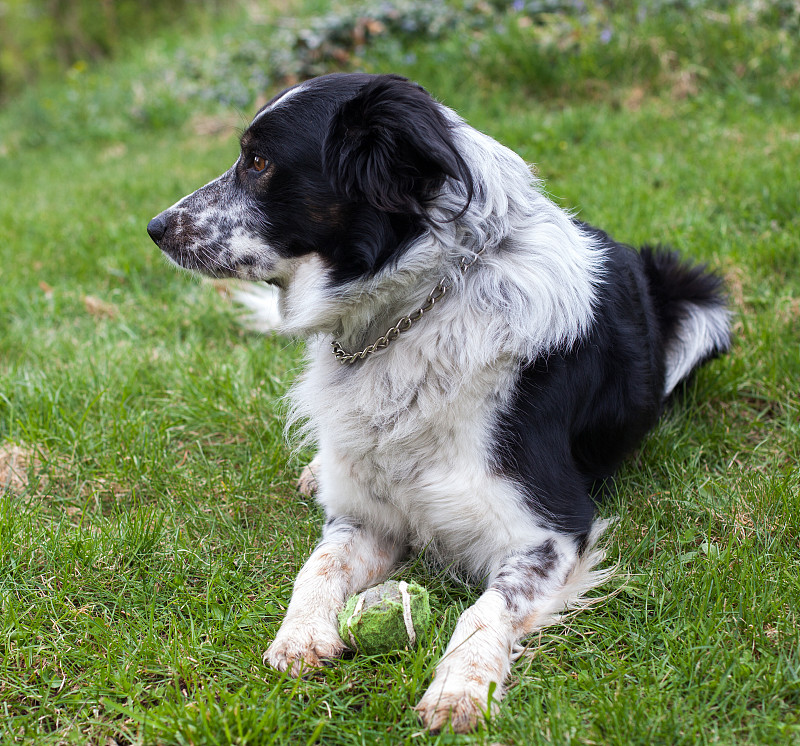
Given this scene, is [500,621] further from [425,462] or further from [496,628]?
[425,462]

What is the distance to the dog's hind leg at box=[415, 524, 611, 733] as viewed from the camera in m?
1.81

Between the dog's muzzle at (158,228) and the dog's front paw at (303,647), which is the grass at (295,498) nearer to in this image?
the dog's front paw at (303,647)

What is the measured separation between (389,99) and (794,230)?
9.43ft

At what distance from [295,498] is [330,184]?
120cm

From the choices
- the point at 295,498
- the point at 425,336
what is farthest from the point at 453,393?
the point at 295,498

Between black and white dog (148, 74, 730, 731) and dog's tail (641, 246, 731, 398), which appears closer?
black and white dog (148, 74, 730, 731)

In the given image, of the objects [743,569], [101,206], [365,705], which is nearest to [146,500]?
[365,705]

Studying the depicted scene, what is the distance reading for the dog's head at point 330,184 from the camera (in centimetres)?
215

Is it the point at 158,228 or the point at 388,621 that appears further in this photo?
the point at 158,228

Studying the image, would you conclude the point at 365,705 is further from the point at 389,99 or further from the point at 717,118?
the point at 717,118

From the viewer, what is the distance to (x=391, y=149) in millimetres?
2145

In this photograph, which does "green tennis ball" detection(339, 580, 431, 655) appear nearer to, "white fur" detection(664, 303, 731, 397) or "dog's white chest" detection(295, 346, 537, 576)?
"dog's white chest" detection(295, 346, 537, 576)

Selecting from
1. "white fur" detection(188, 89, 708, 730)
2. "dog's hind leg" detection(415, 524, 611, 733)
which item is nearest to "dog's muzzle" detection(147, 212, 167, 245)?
"white fur" detection(188, 89, 708, 730)

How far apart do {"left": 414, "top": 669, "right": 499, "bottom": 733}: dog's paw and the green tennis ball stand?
0.19 metres
